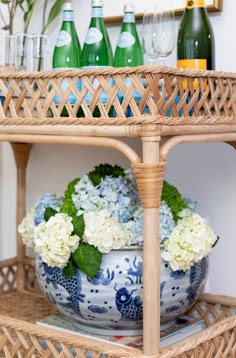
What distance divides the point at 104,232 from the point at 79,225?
0.21 feet

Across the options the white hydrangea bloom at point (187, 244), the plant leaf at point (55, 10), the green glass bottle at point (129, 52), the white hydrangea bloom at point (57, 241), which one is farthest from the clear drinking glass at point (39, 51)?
the white hydrangea bloom at point (187, 244)

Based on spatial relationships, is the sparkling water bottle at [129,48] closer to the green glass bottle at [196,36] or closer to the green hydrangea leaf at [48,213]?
the green glass bottle at [196,36]

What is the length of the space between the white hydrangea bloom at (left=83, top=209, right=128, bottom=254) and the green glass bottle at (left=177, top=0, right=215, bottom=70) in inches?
16.6

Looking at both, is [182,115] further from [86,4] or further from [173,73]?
[86,4]

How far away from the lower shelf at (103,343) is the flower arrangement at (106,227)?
0.48 ft

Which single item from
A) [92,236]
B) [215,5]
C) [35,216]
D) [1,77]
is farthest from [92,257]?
[215,5]

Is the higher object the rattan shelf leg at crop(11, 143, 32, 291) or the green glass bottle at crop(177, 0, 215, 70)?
the green glass bottle at crop(177, 0, 215, 70)

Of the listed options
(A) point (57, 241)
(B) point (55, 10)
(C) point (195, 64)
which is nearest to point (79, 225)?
(A) point (57, 241)

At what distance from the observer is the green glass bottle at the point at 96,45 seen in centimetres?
150

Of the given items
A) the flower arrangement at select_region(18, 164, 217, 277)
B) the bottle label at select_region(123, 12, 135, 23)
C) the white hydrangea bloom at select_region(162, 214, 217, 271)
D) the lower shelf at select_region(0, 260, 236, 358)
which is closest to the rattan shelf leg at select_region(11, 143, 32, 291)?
the lower shelf at select_region(0, 260, 236, 358)

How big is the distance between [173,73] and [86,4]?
0.75 m

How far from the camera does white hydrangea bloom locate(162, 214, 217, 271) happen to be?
1357 millimetres

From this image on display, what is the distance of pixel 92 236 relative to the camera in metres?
1.35

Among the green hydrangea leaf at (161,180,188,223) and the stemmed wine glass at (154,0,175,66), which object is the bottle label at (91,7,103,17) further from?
the green hydrangea leaf at (161,180,188,223)
